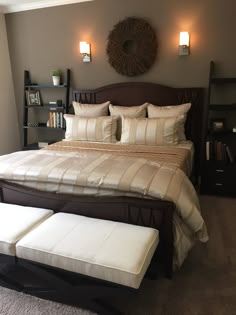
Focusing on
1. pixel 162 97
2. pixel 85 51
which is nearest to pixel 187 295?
pixel 162 97

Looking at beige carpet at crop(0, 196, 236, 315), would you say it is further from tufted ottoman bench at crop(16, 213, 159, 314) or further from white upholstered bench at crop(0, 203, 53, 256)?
white upholstered bench at crop(0, 203, 53, 256)

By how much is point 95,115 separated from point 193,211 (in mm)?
2147

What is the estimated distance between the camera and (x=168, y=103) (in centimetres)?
346

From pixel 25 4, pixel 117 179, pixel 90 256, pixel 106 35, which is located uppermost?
pixel 25 4

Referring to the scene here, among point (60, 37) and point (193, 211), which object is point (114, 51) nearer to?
point (60, 37)

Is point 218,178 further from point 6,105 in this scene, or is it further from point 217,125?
point 6,105

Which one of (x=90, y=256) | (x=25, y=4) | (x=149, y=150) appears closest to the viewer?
(x=90, y=256)

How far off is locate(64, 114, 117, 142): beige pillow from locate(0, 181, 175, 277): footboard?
1400 mm

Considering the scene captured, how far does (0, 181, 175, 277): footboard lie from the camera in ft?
5.74

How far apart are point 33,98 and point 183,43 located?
7.78ft

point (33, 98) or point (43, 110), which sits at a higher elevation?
point (33, 98)

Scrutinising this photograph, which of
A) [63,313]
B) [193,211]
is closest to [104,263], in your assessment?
[63,313]

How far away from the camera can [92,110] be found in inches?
141

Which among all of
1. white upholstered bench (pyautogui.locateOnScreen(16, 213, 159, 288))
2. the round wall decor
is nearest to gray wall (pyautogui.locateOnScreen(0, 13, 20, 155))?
the round wall decor
